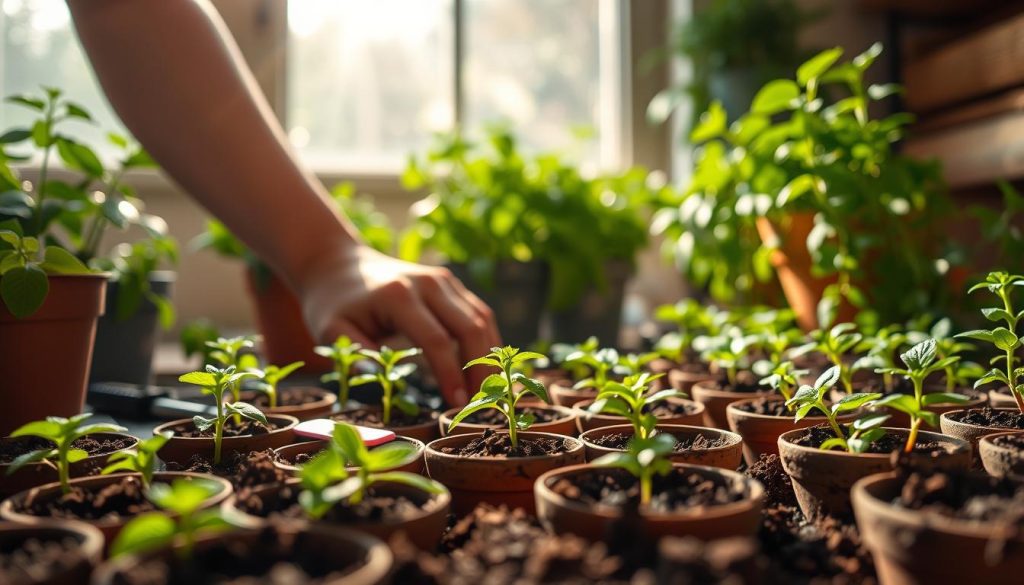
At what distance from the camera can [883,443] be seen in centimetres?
64

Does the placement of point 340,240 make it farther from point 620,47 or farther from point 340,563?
point 620,47

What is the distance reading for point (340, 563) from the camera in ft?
1.32

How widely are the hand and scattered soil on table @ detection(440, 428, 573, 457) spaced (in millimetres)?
302

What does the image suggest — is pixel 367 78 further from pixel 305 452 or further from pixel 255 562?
pixel 255 562

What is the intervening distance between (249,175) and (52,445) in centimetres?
53

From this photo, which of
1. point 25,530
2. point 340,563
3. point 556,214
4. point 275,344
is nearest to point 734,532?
point 340,563

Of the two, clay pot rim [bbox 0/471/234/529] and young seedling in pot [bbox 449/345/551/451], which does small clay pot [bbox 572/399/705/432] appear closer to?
young seedling in pot [bbox 449/345/551/451]

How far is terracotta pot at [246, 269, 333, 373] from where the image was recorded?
161 centimetres

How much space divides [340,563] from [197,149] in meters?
0.87

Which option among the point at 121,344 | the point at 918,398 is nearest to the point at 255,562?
the point at 918,398

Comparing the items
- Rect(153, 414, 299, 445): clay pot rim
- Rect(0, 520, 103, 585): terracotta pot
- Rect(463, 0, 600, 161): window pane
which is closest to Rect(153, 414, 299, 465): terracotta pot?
Rect(153, 414, 299, 445): clay pot rim

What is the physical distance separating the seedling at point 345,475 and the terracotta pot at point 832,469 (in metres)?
0.28

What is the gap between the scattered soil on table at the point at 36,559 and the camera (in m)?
0.38

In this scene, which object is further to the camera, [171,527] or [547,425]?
[547,425]
